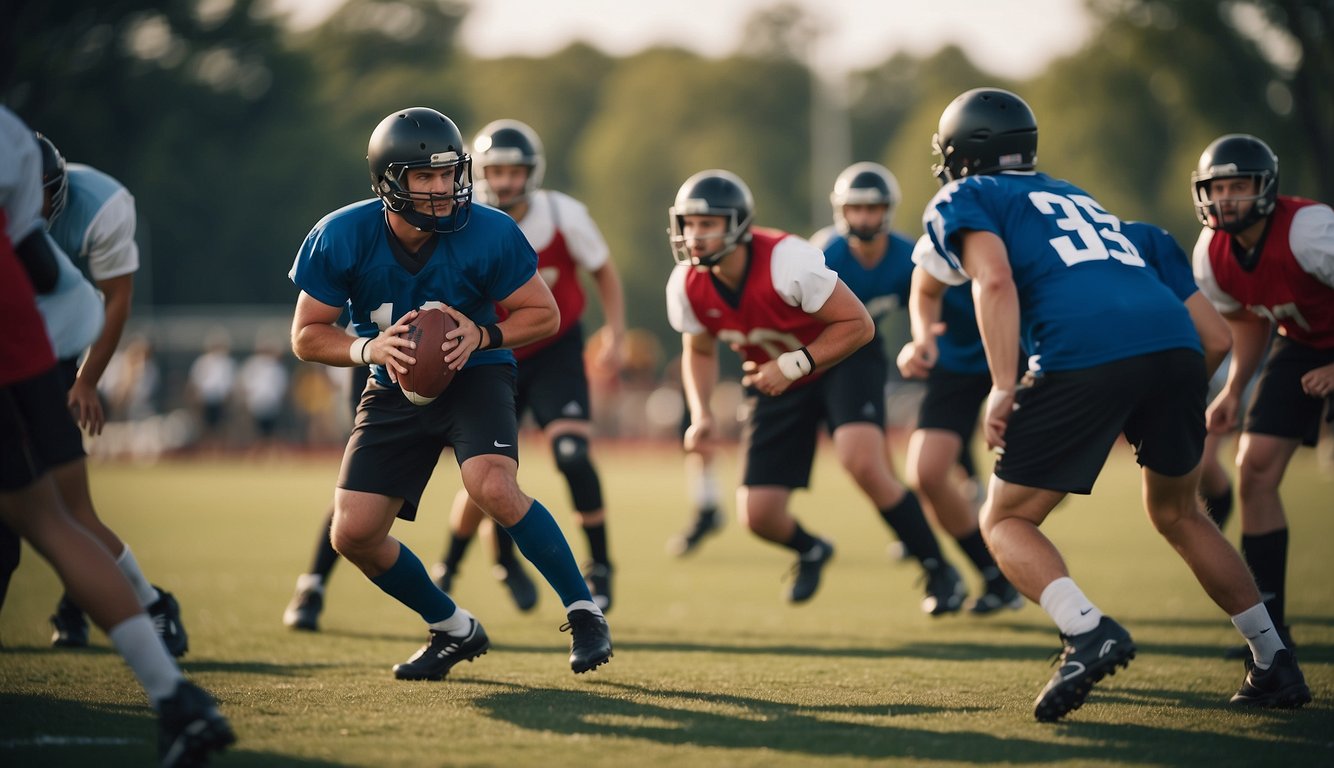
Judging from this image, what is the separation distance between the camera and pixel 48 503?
386 cm

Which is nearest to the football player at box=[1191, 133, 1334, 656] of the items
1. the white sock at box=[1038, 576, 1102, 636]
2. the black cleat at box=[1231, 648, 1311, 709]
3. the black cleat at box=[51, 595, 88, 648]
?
the black cleat at box=[1231, 648, 1311, 709]

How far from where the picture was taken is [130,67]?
3403 cm

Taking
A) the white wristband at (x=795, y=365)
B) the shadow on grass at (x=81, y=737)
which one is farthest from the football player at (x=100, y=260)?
the white wristband at (x=795, y=365)

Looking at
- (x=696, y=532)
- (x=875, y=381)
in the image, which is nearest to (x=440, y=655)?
(x=875, y=381)

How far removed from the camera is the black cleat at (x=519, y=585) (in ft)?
23.8

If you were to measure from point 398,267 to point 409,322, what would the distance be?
0.27 meters

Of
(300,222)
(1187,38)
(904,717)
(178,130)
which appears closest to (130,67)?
(178,130)

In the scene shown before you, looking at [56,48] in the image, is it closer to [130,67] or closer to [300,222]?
[130,67]

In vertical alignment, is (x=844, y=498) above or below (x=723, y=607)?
below

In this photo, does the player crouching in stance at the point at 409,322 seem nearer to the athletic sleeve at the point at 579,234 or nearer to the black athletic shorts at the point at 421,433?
the black athletic shorts at the point at 421,433

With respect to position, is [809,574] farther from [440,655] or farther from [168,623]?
[168,623]

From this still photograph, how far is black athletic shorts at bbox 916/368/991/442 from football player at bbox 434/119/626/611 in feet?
5.96

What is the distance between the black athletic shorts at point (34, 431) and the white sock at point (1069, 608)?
120 inches

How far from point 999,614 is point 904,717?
2856mm
